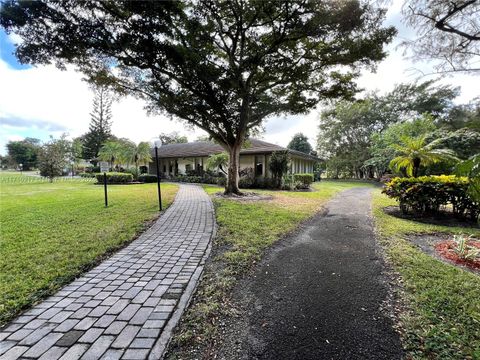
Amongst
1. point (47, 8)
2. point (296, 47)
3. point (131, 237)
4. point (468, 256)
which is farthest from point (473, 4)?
point (47, 8)

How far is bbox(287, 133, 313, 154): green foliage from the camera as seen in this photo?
51.0 metres

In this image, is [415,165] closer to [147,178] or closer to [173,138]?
[147,178]

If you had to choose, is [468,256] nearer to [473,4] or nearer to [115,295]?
[473,4]

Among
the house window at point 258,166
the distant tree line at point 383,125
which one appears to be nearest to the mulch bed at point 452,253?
the distant tree line at point 383,125

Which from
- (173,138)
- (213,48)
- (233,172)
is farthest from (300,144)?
(213,48)

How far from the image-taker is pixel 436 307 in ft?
8.98

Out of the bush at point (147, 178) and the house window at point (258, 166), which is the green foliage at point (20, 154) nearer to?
the bush at point (147, 178)

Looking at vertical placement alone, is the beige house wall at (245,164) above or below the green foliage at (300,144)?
below

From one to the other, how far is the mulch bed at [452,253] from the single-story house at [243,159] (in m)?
13.1

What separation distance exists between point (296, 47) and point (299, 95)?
2.35m

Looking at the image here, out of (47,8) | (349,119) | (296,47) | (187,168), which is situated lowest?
(187,168)

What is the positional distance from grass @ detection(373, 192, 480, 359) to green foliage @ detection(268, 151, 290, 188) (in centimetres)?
1194

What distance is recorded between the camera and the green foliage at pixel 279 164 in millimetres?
16328

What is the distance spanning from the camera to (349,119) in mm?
32344
